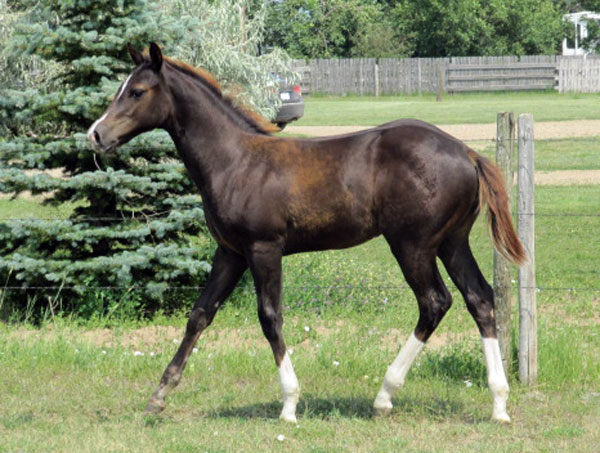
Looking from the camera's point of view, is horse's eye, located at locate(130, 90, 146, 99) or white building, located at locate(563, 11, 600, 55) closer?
horse's eye, located at locate(130, 90, 146, 99)

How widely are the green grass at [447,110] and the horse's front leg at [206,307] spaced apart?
60.4ft

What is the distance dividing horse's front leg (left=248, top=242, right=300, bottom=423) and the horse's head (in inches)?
42.9

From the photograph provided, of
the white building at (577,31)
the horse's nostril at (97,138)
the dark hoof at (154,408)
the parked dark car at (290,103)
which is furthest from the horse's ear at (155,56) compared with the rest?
the white building at (577,31)

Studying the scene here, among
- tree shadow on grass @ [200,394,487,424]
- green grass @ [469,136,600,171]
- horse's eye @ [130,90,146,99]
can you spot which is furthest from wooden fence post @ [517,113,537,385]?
green grass @ [469,136,600,171]

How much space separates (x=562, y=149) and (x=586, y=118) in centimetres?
594

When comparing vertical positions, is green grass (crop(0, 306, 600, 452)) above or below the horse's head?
below

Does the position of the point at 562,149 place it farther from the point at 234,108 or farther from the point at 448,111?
the point at 234,108

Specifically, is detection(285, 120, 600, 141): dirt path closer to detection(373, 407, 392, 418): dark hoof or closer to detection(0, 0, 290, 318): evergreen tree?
detection(0, 0, 290, 318): evergreen tree

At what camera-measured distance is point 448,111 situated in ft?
94.2

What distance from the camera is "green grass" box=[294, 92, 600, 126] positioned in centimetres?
2548

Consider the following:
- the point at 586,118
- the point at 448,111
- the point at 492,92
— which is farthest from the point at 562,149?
the point at 492,92

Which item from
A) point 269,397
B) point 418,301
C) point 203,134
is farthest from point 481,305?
point 203,134

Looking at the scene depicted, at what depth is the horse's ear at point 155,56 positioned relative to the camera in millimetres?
5825

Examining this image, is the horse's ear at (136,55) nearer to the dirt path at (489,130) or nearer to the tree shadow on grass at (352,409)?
the tree shadow on grass at (352,409)
